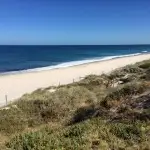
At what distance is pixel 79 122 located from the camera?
32.3ft

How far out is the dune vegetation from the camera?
6.85 m

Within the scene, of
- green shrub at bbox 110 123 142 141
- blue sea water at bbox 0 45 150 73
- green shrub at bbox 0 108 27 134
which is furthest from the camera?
blue sea water at bbox 0 45 150 73

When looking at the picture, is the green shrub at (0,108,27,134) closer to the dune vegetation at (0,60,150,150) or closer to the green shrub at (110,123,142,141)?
the dune vegetation at (0,60,150,150)

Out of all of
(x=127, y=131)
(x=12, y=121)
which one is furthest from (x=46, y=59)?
(x=127, y=131)

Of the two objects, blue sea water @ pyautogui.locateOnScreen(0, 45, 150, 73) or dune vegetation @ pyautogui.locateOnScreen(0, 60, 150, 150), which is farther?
blue sea water @ pyautogui.locateOnScreen(0, 45, 150, 73)

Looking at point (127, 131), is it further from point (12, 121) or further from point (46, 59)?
point (46, 59)

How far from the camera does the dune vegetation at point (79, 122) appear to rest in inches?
270

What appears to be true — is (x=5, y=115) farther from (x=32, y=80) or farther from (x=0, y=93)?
(x=32, y=80)

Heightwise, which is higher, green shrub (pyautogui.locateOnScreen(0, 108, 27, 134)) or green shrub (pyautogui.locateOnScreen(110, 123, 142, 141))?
green shrub (pyautogui.locateOnScreen(110, 123, 142, 141))

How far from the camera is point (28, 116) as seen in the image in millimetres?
11188

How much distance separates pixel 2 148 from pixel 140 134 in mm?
3300

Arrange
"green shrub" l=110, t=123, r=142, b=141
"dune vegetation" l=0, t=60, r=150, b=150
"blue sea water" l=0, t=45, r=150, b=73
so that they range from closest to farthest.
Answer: "dune vegetation" l=0, t=60, r=150, b=150
"green shrub" l=110, t=123, r=142, b=141
"blue sea water" l=0, t=45, r=150, b=73

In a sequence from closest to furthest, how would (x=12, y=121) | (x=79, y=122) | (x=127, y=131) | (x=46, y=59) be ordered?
1. (x=127, y=131)
2. (x=79, y=122)
3. (x=12, y=121)
4. (x=46, y=59)

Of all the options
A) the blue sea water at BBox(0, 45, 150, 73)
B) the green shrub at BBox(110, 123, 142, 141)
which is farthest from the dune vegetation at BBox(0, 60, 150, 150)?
the blue sea water at BBox(0, 45, 150, 73)
